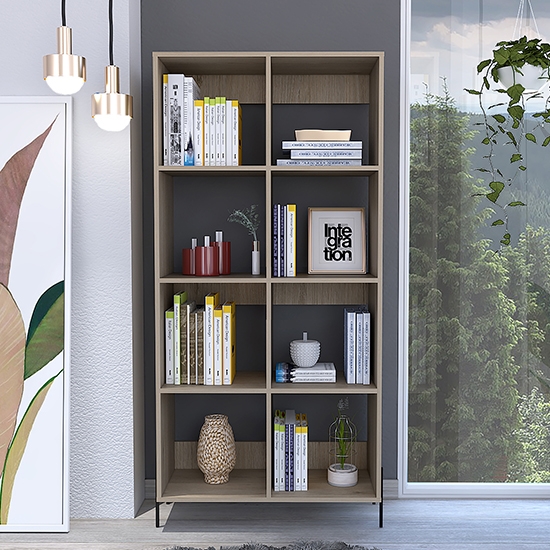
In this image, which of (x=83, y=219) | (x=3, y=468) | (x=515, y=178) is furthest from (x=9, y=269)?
(x=515, y=178)

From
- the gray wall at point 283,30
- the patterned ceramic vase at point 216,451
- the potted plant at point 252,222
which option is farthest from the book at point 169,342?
the gray wall at point 283,30

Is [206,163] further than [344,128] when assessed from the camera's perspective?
No

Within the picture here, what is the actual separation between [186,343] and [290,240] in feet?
1.94

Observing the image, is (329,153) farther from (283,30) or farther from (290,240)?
(283,30)

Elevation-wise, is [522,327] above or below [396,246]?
below

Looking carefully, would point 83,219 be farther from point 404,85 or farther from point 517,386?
point 517,386

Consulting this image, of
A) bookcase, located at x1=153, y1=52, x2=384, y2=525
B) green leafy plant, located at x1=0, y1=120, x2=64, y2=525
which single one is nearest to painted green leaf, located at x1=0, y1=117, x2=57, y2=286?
green leafy plant, located at x1=0, y1=120, x2=64, y2=525

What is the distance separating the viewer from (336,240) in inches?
113

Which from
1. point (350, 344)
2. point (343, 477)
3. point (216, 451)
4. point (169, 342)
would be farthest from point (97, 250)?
point (343, 477)

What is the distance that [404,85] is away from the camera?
297 centimetres

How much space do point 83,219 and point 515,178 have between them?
189 cm

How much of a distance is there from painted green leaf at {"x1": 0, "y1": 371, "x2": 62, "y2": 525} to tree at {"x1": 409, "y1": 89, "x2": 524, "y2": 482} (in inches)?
64.6

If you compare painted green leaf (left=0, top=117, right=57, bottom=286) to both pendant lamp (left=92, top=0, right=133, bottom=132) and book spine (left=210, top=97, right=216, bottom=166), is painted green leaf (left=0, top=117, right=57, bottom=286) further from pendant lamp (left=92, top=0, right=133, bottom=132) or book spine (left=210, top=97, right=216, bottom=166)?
book spine (left=210, top=97, right=216, bottom=166)

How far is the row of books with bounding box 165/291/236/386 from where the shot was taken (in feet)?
8.88
